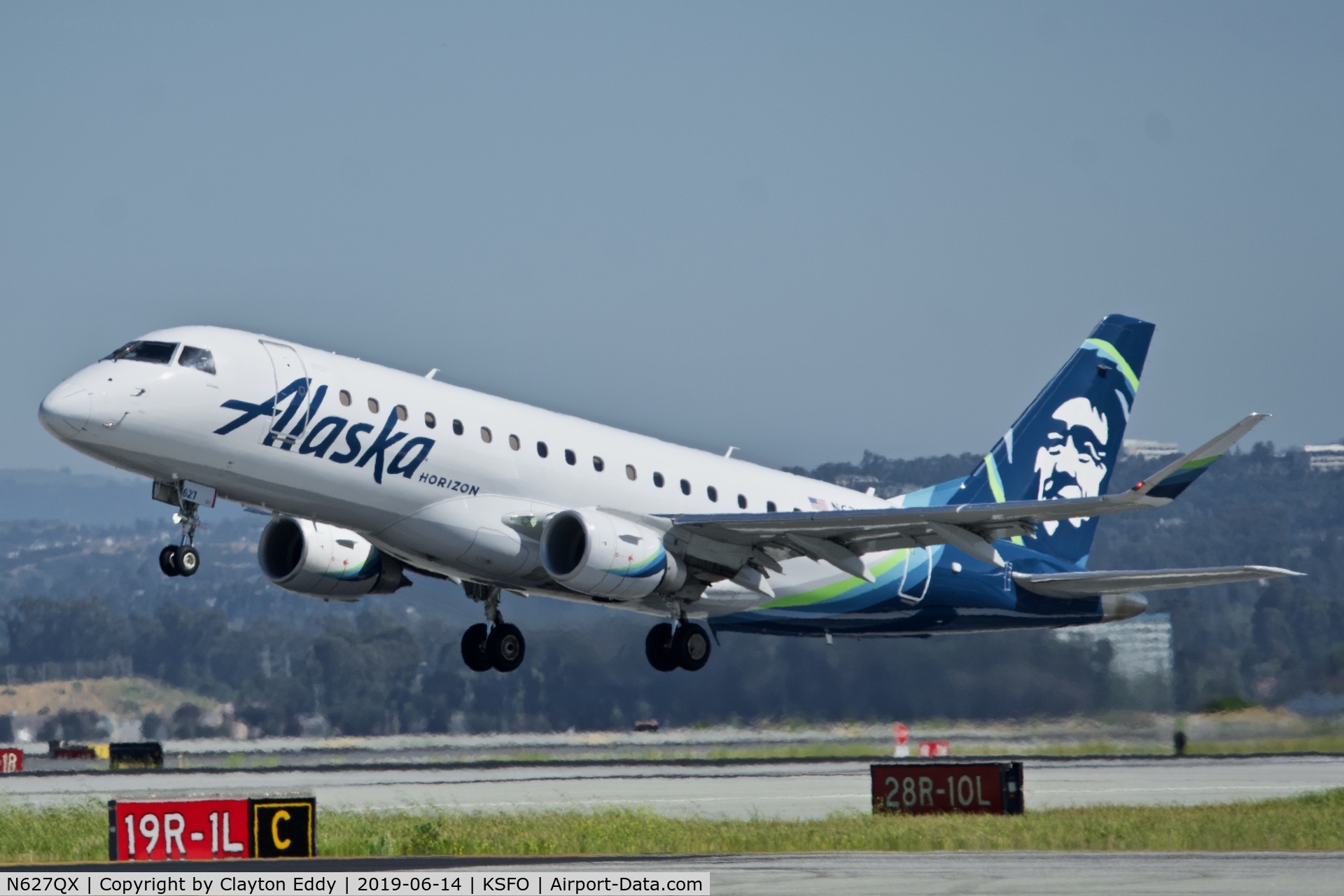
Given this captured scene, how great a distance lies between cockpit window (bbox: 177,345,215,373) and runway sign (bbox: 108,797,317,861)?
6.81 meters

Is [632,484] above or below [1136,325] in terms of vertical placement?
below

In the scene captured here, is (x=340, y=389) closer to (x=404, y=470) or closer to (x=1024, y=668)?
(x=404, y=470)

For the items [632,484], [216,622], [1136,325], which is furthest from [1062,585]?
[216,622]

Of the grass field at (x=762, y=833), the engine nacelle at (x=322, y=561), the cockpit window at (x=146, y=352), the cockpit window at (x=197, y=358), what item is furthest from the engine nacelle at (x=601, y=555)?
the cockpit window at (x=146, y=352)

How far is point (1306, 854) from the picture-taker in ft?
73.4

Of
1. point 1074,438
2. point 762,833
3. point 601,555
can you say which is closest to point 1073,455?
point 1074,438

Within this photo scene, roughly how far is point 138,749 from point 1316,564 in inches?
1492

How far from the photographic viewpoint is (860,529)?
3169 centimetres

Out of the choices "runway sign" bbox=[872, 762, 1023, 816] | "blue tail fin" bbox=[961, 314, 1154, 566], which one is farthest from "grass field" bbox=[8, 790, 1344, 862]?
"blue tail fin" bbox=[961, 314, 1154, 566]

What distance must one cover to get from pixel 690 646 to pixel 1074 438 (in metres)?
11.8

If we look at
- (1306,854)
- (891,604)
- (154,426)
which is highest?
(154,426)

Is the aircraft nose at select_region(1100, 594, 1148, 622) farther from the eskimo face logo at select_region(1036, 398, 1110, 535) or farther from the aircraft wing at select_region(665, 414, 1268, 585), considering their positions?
the aircraft wing at select_region(665, 414, 1268, 585)

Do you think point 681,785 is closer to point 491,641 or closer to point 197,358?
point 491,641

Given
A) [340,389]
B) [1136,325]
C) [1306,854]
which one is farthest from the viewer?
[1136,325]
